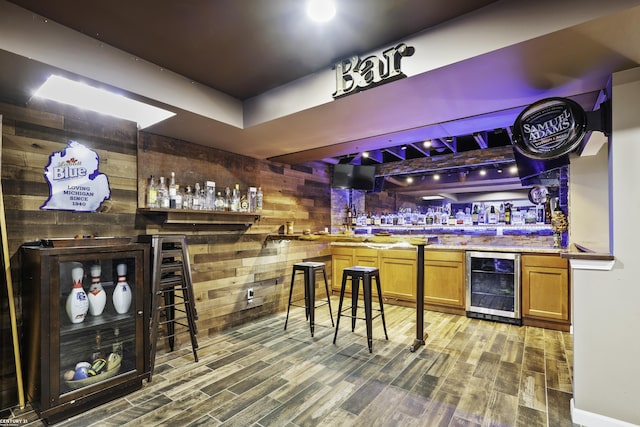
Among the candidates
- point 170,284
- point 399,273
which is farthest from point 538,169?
point 170,284

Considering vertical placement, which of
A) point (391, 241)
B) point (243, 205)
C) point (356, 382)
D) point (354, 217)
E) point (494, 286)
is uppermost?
point (243, 205)

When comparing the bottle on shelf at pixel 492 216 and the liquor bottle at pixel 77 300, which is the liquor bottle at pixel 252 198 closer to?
the liquor bottle at pixel 77 300

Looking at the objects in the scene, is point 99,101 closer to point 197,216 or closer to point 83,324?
point 197,216

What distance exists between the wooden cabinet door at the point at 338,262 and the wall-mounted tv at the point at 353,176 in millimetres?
1123

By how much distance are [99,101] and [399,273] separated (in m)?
4.13

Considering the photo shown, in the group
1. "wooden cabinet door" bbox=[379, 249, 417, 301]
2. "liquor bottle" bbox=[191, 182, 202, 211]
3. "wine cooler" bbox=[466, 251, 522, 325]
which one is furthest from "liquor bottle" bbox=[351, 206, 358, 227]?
"liquor bottle" bbox=[191, 182, 202, 211]

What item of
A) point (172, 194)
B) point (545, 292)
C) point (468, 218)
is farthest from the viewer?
point (468, 218)

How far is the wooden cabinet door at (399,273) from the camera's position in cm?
461

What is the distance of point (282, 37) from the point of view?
204cm

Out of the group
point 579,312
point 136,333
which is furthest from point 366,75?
point 136,333

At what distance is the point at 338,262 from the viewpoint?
17.6 ft

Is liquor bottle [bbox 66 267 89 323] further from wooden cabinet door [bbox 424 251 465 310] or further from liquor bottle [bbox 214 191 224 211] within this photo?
wooden cabinet door [bbox 424 251 465 310]

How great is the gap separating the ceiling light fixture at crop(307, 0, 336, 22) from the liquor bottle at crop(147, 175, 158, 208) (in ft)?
7.16

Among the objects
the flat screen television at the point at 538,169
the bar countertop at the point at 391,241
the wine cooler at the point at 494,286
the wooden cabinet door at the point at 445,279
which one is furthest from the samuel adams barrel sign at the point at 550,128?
the wooden cabinet door at the point at 445,279
